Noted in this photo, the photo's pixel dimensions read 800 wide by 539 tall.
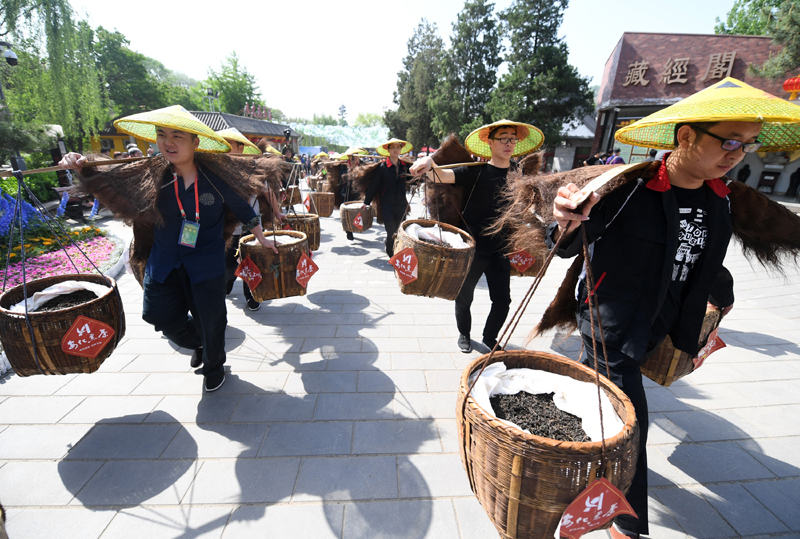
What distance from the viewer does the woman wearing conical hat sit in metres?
2.25

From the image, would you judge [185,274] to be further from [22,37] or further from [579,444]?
[22,37]

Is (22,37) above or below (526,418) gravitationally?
above

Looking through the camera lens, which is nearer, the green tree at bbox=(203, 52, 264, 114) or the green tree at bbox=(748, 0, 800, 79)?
the green tree at bbox=(748, 0, 800, 79)

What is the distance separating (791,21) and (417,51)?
2731cm

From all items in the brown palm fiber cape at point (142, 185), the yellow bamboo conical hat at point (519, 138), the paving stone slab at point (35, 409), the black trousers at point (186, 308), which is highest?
the yellow bamboo conical hat at point (519, 138)

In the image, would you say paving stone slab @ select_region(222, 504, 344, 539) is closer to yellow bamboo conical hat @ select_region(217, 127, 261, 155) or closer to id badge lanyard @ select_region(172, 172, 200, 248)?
id badge lanyard @ select_region(172, 172, 200, 248)

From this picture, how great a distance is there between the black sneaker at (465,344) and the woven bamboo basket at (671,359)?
1.45m

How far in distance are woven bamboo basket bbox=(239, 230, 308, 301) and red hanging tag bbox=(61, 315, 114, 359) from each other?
1042 millimetres

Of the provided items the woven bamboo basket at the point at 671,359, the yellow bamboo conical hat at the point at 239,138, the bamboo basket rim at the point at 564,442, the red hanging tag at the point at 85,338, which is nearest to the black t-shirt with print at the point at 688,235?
the woven bamboo basket at the point at 671,359

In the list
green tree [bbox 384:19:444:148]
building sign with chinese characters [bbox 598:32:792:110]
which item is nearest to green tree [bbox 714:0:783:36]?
building sign with chinese characters [bbox 598:32:792:110]

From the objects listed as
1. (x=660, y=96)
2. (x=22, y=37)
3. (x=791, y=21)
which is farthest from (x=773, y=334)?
(x=22, y=37)

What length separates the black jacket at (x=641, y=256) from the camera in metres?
1.57

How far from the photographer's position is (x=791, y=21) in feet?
33.0

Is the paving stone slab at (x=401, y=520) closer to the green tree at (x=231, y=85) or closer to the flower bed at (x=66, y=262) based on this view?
the flower bed at (x=66, y=262)
